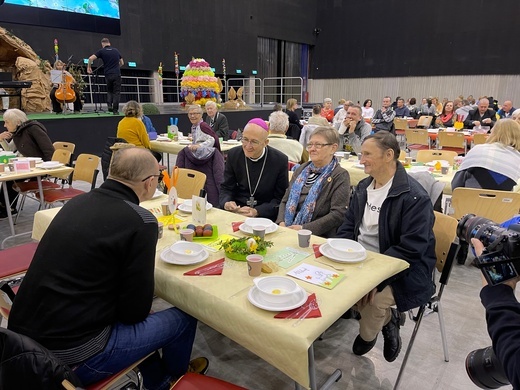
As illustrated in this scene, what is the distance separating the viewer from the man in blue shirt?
8.05m

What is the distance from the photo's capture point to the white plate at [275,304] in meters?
1.35

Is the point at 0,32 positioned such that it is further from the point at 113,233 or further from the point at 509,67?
the point at 509,67

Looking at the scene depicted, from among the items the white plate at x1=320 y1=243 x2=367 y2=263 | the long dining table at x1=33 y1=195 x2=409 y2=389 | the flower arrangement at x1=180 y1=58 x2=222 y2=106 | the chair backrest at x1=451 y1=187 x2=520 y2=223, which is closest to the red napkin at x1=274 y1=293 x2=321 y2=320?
the long dining table at x1=33 y1=195 x2=409 y2=389

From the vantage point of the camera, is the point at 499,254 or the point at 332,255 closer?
the point at 499,254

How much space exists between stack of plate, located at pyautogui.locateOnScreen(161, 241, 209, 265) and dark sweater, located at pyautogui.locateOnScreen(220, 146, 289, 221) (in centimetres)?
123

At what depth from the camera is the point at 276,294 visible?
55.5 inches

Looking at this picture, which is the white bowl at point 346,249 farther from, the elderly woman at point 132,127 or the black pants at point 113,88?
the black pants at point 113,88

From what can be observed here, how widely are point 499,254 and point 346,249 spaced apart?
834 mm

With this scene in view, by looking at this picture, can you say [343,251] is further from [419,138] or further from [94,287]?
[419,138]

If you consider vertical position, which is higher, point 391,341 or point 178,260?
point 178,260

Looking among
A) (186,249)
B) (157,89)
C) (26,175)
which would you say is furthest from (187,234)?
→ (157,89)

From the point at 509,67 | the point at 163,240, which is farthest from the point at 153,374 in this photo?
the point at 509,67

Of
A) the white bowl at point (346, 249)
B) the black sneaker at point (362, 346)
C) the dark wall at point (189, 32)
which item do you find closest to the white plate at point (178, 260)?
the white bowl at point (346, 249)

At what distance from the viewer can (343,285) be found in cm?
155
